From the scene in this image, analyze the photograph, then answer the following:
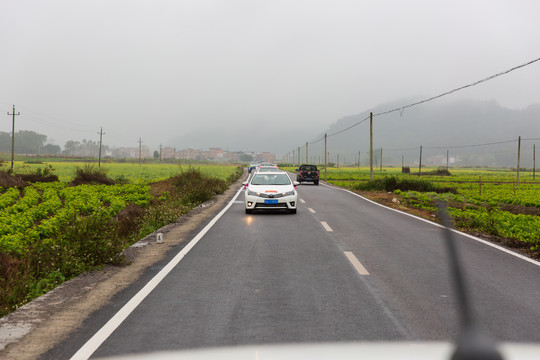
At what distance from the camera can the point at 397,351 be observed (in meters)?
2.51

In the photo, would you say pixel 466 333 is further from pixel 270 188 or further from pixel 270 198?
pixel 270 188

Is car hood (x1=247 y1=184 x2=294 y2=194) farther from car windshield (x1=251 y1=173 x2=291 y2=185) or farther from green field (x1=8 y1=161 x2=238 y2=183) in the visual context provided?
green field (x1=8 y1=161 x2=238 y2=183)

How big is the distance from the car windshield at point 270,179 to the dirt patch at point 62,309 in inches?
316

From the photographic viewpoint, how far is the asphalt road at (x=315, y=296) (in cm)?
399

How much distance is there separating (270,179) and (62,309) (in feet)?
38.3

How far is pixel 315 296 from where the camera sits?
5.30 metres

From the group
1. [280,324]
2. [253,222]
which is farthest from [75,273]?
[253,222]

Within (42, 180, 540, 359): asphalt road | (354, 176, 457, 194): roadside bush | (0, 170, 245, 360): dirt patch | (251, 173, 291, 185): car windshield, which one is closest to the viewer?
(0, 170, 245, 360): dirt patch

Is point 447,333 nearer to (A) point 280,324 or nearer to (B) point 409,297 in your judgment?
(B) point 409,297

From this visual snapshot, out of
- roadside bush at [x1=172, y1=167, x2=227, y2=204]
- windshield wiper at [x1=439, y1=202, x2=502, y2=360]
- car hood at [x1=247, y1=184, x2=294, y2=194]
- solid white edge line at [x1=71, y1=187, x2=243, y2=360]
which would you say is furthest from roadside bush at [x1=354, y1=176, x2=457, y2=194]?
windshield wiper at [x1=439, y1=202, x2=502, y2=360]

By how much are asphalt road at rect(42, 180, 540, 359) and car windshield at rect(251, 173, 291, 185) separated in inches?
253

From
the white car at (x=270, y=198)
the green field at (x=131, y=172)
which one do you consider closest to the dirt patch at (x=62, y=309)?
the white car at (x=270, y=198)

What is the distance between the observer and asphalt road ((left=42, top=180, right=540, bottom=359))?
399 centimetres

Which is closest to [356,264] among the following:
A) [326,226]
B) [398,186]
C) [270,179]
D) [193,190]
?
[326,226]
